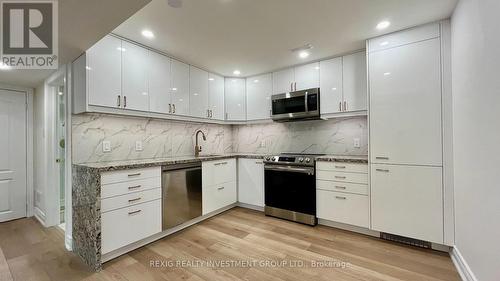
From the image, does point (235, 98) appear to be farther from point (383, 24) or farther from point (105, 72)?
point (383, 24)

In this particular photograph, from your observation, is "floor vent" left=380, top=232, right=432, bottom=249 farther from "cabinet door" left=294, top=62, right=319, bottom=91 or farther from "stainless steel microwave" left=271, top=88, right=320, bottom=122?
"cabinet door" left=294, top=62, right=319, bottom=91

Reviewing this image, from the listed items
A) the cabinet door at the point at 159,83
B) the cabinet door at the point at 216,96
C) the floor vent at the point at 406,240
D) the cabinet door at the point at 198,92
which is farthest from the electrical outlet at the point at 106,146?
the floor vent at the point at 406,240

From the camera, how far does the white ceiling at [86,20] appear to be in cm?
134

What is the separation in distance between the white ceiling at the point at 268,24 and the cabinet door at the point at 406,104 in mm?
331

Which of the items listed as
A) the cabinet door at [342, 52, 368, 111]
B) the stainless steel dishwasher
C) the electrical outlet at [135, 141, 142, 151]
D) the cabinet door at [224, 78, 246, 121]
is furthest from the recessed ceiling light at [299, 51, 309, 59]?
the electrical outlet at [135, 141, 142, 151]

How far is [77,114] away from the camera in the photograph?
226 cm

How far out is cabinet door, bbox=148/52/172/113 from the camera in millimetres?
2623

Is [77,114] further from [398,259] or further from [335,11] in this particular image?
[398,259]

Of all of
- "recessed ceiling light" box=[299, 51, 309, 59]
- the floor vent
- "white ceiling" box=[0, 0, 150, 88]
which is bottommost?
the floor vent

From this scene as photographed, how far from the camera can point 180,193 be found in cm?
262

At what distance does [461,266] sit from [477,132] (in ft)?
3.89

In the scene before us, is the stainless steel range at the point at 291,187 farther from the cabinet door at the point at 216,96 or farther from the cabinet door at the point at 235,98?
the cabinet door at the point at 216,96

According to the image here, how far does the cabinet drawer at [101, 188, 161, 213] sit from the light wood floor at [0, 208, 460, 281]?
53cm

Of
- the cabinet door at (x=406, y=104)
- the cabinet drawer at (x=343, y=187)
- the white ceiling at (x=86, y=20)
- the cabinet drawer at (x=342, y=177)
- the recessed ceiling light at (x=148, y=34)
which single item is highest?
the recessed ceiling light at (x=148, y=34)
